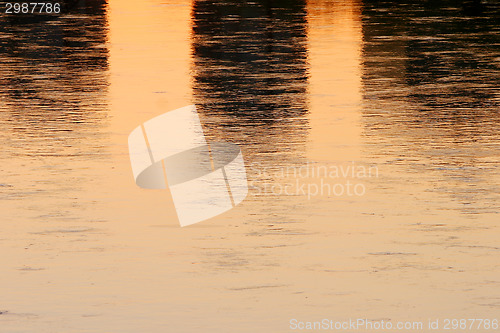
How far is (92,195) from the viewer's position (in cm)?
650

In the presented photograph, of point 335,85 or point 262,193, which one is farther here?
point 335,85

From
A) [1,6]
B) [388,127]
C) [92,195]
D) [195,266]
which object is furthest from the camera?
[1,6]

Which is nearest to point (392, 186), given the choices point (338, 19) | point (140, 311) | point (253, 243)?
point (253, 243)

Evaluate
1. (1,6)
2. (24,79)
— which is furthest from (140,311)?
(1,6)

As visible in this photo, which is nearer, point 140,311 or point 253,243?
point 140,311

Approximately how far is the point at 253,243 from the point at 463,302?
1.24 m

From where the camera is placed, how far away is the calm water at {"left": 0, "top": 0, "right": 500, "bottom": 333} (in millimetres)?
4672

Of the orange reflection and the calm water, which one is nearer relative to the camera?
the calm water

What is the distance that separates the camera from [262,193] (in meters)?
6.53

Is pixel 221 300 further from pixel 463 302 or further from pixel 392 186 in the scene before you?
pixel 392 186

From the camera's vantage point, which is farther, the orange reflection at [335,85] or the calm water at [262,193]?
the orange reflection at [335,85]

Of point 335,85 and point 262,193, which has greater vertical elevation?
point 262,193

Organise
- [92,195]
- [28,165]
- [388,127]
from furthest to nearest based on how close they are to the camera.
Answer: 1. [388,127]
2. [28,165]
3. [92,195]

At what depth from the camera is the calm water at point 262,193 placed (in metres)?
4.67
